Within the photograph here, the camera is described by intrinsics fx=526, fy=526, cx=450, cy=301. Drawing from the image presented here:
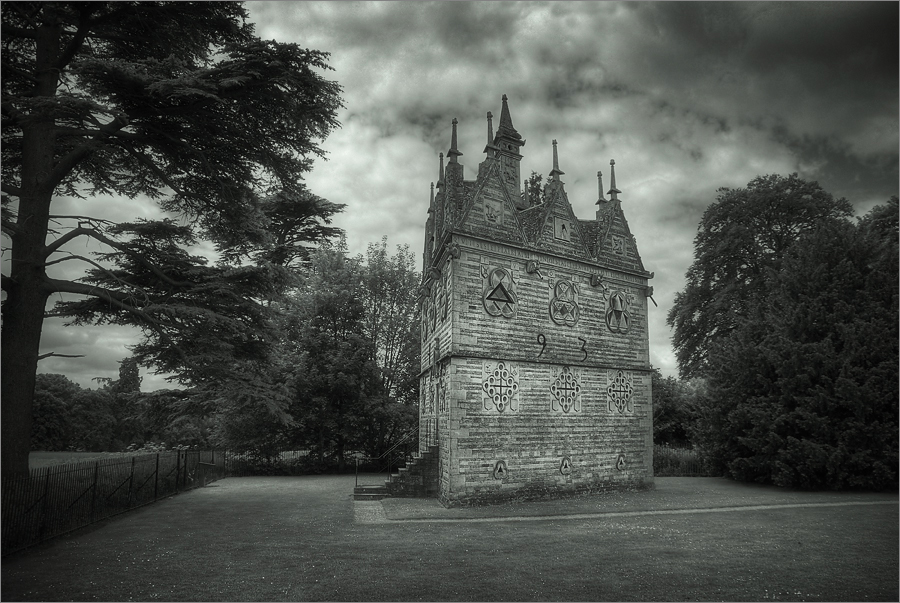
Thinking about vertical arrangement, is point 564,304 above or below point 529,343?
above

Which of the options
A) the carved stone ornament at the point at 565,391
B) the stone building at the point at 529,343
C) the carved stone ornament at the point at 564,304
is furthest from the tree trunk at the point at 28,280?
the carved stone ornament at the point at 564,304

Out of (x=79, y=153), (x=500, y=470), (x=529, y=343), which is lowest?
(x=500, y=470)

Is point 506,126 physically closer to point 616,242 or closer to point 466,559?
point 616,242

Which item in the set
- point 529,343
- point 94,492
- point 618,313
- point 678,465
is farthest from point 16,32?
point 678,465

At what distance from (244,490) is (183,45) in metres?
14.8

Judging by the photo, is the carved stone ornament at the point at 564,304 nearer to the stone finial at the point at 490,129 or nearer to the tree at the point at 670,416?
the stone finial at the point at 490,129

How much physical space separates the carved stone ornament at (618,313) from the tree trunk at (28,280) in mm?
16319

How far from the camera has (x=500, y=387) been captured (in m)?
15.9

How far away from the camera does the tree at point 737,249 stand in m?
26.6

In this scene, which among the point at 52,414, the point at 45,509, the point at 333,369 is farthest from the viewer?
the point at 52,414

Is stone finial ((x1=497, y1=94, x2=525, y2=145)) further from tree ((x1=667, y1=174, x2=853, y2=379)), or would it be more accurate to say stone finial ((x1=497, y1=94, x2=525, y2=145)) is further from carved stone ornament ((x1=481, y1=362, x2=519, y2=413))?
tree ((x1=667, y1=174, x2=853, y2=379))

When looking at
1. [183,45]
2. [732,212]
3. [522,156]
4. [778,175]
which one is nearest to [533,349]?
[522,156]

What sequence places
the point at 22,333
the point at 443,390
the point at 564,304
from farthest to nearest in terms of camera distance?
the point at 564,304
the point at 443,390
the point at 22,333

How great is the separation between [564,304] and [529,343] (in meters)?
2.09
